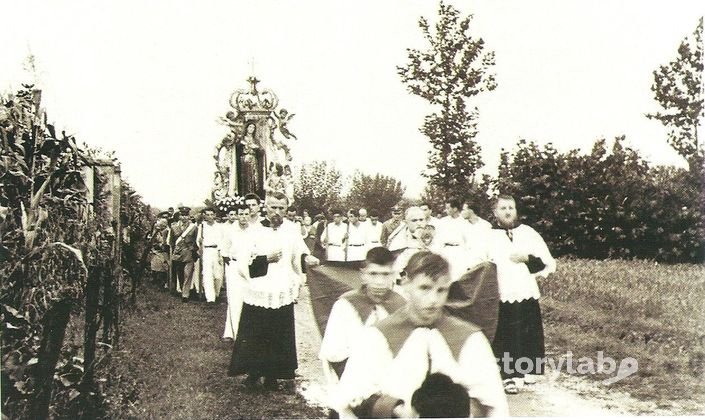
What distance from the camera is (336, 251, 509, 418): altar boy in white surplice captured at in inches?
150

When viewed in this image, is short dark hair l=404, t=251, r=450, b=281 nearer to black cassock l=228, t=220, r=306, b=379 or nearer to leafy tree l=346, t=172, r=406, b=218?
black cassock l=228, t=220, r=306, b=379

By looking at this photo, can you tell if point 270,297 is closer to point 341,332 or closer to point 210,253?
point 341,332

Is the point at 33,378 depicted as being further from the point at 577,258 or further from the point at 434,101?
the point at 577,258

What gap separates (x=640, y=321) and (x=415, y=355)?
3.41 m

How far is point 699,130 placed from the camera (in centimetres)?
776

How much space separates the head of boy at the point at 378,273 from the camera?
13.7 ft

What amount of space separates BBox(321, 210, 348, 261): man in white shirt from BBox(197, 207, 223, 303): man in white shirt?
2.29 m

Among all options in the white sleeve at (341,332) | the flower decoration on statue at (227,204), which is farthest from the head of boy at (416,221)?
the flower decoration on statue at (227,204)

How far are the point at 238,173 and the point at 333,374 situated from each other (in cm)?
853

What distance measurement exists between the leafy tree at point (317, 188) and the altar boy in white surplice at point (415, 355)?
975 centimetres

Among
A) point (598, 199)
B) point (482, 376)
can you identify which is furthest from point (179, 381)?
point (598, 199)

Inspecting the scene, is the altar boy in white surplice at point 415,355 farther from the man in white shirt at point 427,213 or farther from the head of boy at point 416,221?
the man in white shirt at point 427,213

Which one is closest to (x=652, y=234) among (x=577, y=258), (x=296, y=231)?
(x=577, y=258)

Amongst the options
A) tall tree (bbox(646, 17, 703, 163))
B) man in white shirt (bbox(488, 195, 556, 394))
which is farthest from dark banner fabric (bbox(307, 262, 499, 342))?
tall tree (bbox(646, 17, 703, 163))
